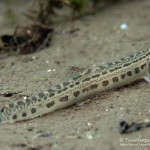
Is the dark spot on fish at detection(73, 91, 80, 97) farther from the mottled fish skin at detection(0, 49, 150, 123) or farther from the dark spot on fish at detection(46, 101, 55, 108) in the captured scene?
the dark spot on fish at detection(46, 101, 55, 108)

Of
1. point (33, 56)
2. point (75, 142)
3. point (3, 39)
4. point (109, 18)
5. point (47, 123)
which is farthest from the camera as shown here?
point (109, 18)

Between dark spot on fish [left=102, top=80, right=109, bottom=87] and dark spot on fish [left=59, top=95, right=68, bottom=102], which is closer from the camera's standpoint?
dark spot on fish [left=59, top=95, right=68, bottom=102]

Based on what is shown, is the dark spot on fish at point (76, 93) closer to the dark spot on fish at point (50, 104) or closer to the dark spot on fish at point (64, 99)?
the dark spot on fish at point (64, 99)

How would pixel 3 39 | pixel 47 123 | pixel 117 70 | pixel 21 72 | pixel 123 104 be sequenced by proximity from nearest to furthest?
1. pixel 47 123
2. pixel 123 104
3. pixel 117 70
4. pixel 21 72
5. pixel 3 39

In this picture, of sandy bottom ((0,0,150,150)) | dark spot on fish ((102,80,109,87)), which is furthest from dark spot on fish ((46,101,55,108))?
dark spot on fish ((102,80,109,87))

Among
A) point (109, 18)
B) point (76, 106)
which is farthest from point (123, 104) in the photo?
point (109, 18)

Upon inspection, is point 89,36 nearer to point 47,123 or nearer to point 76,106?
point 76,106
